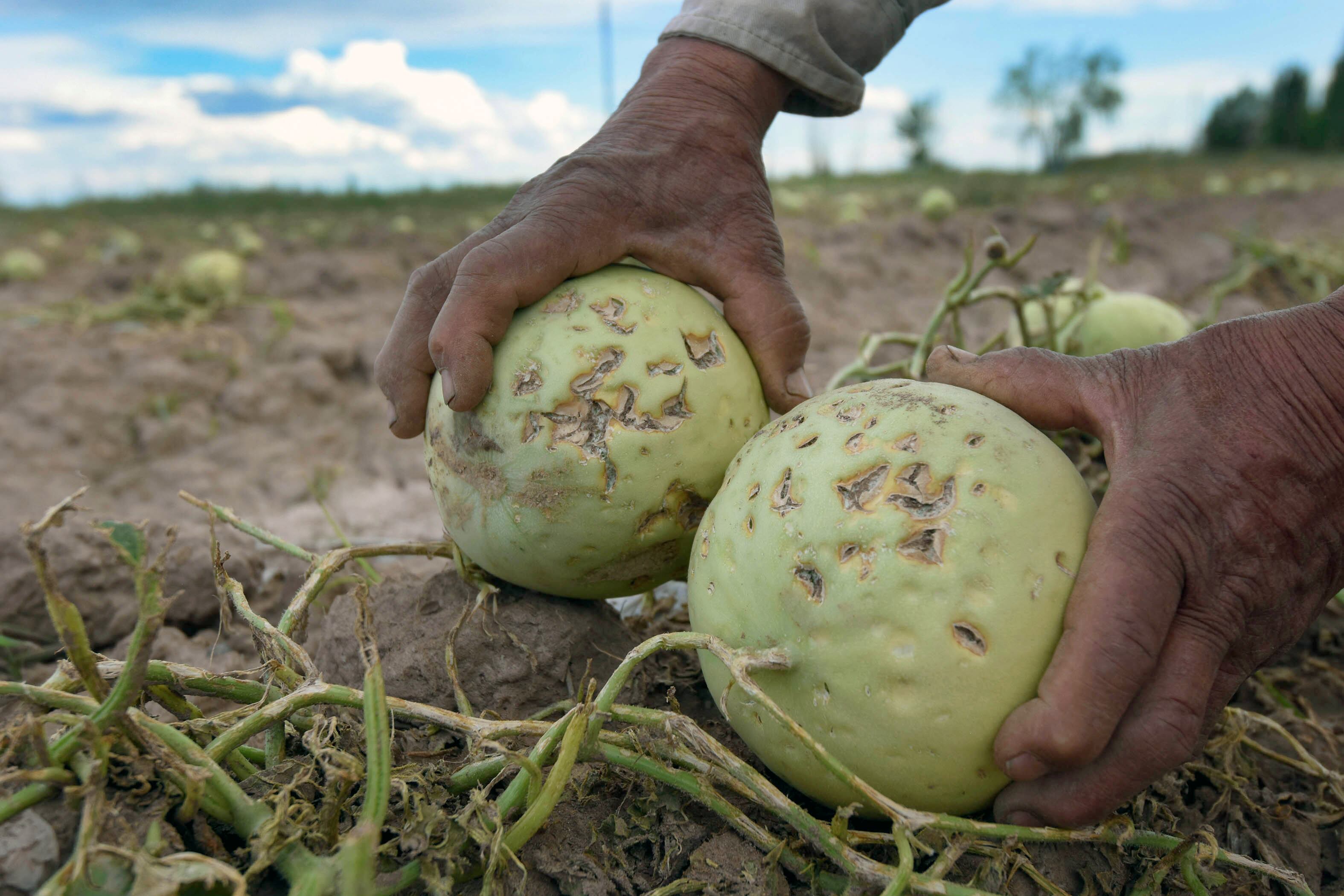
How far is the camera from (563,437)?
1.58 metres

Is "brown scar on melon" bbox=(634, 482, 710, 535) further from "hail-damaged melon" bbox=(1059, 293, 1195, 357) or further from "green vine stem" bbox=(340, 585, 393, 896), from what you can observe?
"hail-damaged melon" bbox=(1059, 293, 1195, 357)

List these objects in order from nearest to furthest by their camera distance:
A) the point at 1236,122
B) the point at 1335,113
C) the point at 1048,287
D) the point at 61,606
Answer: the point at 61,606 → the point at 1048,287 → the point at 1335,113 → the point at 1236,122

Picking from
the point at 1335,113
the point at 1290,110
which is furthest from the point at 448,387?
the point at 1290,110

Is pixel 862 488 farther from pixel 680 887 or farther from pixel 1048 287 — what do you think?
pixel 1048 287

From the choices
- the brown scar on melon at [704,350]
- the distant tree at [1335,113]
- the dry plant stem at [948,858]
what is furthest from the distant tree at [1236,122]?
the dry plant stem at [948,858]

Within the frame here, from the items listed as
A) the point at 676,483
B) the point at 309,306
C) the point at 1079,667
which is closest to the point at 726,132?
the point at 676,483

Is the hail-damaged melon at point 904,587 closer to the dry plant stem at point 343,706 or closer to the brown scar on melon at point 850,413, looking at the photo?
the brown scar on melon at point 850,413

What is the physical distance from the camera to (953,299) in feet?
7.67

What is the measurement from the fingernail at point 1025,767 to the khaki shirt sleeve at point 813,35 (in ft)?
5.09

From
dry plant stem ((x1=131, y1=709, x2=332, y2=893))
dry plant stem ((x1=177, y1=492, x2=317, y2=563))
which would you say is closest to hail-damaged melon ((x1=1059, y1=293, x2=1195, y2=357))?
dry plant stem ((x1=177, y1=492, x2=317, y2=563))

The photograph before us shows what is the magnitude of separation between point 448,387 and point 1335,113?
42.2 metres

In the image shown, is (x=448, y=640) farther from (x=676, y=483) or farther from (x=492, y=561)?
(x=676, y=483)

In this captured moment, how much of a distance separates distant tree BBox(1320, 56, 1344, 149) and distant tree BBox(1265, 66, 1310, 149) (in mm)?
1219

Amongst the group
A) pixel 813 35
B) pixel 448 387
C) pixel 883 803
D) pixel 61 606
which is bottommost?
pixel 883 803
